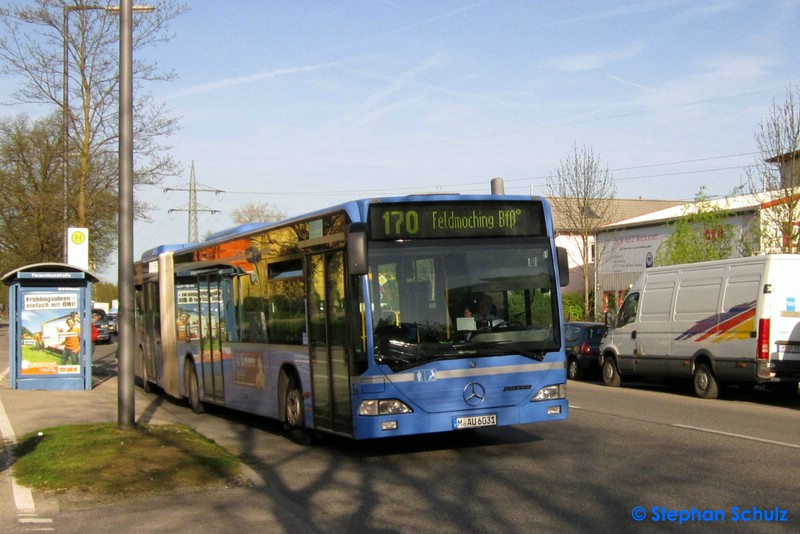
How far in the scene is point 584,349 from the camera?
25438 millimetres

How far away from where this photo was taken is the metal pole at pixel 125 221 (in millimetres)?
12484

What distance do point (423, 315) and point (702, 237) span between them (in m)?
23.7

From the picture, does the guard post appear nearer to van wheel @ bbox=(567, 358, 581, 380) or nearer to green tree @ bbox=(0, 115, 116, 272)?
van wheel @ bbox=(567, 358, 581, 380)

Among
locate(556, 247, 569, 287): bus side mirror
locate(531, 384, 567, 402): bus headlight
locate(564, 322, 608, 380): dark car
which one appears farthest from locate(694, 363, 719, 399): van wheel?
locate(531, 384, 567, 402): bus headlight

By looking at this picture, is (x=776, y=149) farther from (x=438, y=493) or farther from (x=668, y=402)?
(x=438, y=493)

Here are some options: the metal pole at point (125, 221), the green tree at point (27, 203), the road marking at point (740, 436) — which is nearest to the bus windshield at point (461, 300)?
the road marking at point (740, 436)

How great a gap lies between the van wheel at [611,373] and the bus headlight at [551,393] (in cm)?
1199

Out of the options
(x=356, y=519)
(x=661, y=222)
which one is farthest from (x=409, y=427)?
(x=661, y=222)

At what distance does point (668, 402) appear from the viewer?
17.8 metres

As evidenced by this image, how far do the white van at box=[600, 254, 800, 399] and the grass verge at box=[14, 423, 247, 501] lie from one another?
1026cm

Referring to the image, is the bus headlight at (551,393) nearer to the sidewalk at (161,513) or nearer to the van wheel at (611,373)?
the sidewalk at (161,513)

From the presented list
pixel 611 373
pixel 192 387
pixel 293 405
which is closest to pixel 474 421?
pixel 293 405

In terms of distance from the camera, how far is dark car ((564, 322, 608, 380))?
83.2ft

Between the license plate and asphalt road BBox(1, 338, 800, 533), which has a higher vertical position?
the license plate
